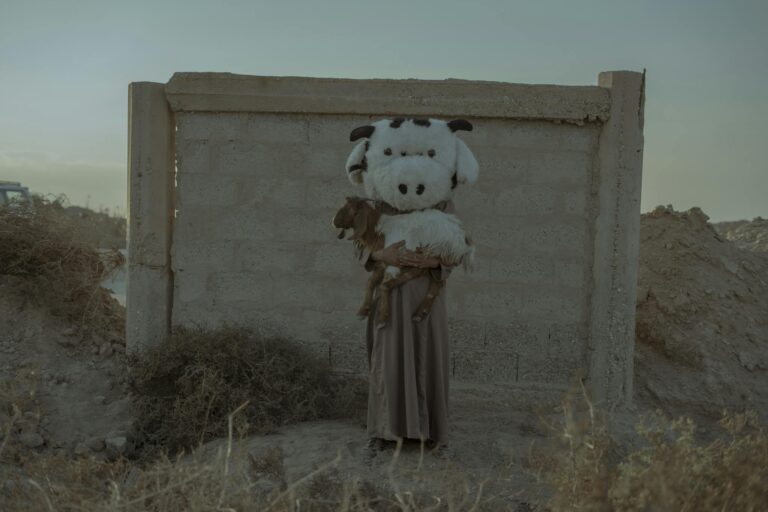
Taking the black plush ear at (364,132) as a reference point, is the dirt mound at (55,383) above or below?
below

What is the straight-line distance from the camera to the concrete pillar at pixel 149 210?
6453 millimetres

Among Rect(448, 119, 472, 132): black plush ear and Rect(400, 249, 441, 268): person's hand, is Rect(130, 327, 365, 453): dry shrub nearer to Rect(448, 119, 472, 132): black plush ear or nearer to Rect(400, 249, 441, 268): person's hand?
Rect(400, 249, 441, 268): person's hand

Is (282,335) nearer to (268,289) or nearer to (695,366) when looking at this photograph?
(268,289)

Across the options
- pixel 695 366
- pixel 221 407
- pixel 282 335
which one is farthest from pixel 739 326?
pixel 221 407

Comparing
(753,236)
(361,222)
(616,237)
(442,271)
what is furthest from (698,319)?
(361,222)

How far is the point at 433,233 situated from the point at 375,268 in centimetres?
42

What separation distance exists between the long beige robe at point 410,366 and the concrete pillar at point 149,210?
2.27 meters

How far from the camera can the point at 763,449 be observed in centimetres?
375

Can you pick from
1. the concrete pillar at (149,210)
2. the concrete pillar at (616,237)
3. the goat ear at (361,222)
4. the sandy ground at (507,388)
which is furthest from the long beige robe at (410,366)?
the concrete pillar at (149,210)

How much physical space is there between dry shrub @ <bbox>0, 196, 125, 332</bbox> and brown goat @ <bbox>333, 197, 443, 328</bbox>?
3452 millimetres

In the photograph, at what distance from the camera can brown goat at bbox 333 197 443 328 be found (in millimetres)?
4777

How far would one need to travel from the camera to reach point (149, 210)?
648 centimetres

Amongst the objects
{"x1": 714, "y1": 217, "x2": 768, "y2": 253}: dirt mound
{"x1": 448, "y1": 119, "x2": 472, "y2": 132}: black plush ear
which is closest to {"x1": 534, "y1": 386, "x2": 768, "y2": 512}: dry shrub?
{"x1": 448, "y1": 119, "x2": 472, "y2": 132}: black plush ear

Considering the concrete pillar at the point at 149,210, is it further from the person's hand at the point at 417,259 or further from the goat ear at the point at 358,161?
the person's hand at the point at 417,259
